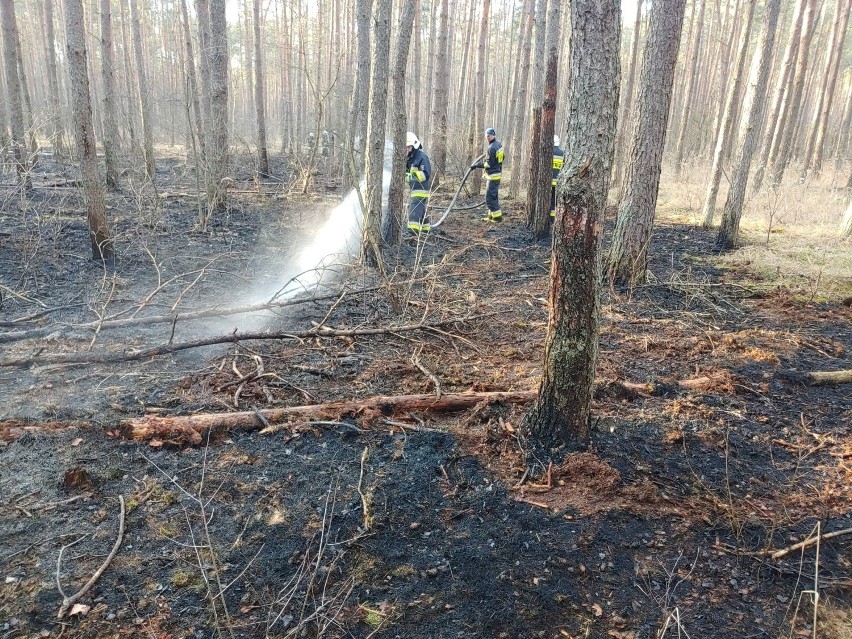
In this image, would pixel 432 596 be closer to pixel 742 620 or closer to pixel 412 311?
pixel 742 620

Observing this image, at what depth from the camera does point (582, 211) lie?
9.73 feet

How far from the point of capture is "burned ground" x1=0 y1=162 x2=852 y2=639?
258 cm

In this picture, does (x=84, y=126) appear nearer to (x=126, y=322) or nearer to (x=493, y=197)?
(x=126, y=322)

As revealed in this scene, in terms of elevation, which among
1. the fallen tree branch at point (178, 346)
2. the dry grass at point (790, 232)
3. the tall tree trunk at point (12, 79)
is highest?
the tall tree trunk at point (12, 79)

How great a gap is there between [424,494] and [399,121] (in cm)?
732

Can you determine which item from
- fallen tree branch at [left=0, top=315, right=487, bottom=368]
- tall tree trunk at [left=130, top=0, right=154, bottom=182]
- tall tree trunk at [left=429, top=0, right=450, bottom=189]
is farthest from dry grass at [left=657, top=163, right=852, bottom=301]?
tall tree trunk at [left=130, top=0, right=154, bottom=182]

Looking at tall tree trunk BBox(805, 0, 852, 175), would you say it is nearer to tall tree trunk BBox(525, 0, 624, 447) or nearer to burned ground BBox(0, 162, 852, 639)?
burned ground BBox(0, 162, 852, 639)

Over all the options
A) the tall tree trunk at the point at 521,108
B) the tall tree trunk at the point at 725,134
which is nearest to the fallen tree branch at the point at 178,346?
the tall tree trunk at the point at 725,134

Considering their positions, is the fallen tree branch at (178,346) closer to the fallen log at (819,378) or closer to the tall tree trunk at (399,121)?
the fallen log at (819,378)

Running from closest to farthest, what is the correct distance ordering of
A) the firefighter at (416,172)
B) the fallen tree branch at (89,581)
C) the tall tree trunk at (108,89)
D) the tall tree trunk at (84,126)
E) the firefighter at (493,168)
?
the fallen tree branch at (89,581)
the tall tree trunk at (84,126)
the firefighter at (416,172)
the firefighter at (493,168)
the tall tree trunk at (108,89)

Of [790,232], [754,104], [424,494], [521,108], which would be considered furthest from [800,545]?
[521,108]

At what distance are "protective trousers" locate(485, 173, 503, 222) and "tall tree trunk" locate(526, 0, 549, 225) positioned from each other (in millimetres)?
790

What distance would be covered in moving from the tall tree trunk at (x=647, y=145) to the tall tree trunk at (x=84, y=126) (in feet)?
20.9

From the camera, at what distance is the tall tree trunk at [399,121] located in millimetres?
8977
